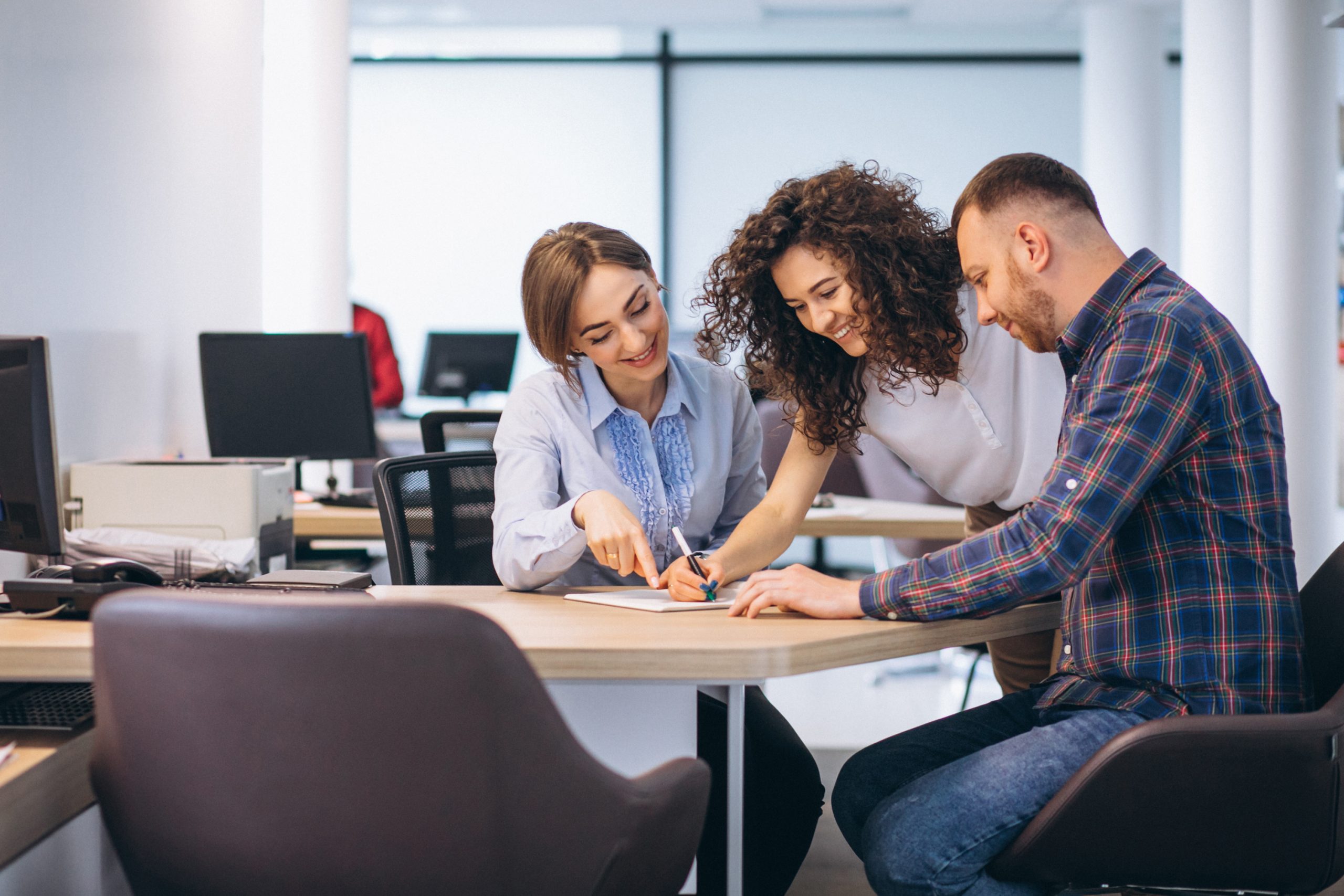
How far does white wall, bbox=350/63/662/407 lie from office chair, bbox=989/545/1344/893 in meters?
6.32

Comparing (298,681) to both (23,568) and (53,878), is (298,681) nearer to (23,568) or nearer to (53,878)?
(53,878)

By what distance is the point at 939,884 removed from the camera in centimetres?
134

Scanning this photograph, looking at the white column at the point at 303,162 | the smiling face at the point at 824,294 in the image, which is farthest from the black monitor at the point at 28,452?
the white column at the point at 303,162

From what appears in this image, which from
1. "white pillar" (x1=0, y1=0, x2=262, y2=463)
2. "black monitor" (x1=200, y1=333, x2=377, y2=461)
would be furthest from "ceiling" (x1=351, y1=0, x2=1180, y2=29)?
"black monitor" (x1=200, y1=333, x2=377, y2=461)

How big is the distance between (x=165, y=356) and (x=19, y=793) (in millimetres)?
2255

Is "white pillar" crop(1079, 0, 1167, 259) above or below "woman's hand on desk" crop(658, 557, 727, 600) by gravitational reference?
above

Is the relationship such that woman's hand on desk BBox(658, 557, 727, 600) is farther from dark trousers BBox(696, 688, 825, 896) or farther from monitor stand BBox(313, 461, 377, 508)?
monitor stand BBox(313, 461, 377, 508)

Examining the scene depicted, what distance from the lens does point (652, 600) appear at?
5.38ft

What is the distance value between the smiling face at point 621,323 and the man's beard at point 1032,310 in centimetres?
61

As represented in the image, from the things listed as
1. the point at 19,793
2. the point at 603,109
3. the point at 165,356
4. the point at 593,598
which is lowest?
the point at 19,793

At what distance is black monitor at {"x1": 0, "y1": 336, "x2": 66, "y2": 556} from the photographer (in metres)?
1.55

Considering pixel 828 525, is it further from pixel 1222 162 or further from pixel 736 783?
pixel 1222 162

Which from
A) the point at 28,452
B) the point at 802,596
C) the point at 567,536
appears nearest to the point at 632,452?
the point at 567,536

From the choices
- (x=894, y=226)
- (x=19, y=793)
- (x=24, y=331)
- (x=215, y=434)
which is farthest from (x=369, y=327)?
(x=19, y=793)
